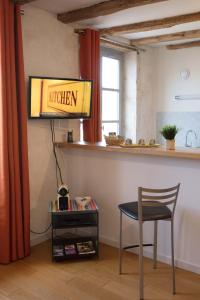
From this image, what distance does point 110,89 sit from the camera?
435 centimetres

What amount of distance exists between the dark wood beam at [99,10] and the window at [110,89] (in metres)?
1.09

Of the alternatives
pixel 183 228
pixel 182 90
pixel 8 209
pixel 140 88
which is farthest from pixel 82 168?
pixel 182 90

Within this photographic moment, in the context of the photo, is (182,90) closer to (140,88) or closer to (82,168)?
(140,88)

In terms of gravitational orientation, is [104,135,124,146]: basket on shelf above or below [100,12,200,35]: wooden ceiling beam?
below

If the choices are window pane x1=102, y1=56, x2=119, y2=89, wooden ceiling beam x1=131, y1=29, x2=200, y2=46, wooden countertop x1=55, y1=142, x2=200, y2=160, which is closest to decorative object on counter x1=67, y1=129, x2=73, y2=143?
wooden countertop x1=55, y1=142, x2=200, y2=160

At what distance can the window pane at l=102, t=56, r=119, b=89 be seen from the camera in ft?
14.0

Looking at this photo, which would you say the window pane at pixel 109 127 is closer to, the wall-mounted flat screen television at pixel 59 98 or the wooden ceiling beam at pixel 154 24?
the wall-mounted flat screen television at pixel 59 98

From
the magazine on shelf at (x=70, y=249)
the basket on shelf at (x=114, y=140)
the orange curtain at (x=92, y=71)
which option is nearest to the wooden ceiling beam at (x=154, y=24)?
the orange curtain at (x=92, y=71)

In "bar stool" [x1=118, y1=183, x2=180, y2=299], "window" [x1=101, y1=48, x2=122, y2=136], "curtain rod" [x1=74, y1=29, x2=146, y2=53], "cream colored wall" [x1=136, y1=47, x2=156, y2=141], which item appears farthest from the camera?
"cream colored wall" [x1=136, y1=47, x2=156, y2=141]

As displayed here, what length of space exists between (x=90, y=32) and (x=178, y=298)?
2.76 metres

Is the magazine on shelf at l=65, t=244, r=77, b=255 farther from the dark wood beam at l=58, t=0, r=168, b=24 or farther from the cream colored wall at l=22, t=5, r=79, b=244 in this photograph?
the dark wood beam at l=58, t=0, r=168, b=24

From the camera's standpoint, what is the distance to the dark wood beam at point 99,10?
266 centimetres

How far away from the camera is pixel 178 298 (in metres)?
2.15

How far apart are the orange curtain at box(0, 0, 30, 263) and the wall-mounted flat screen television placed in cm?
24
